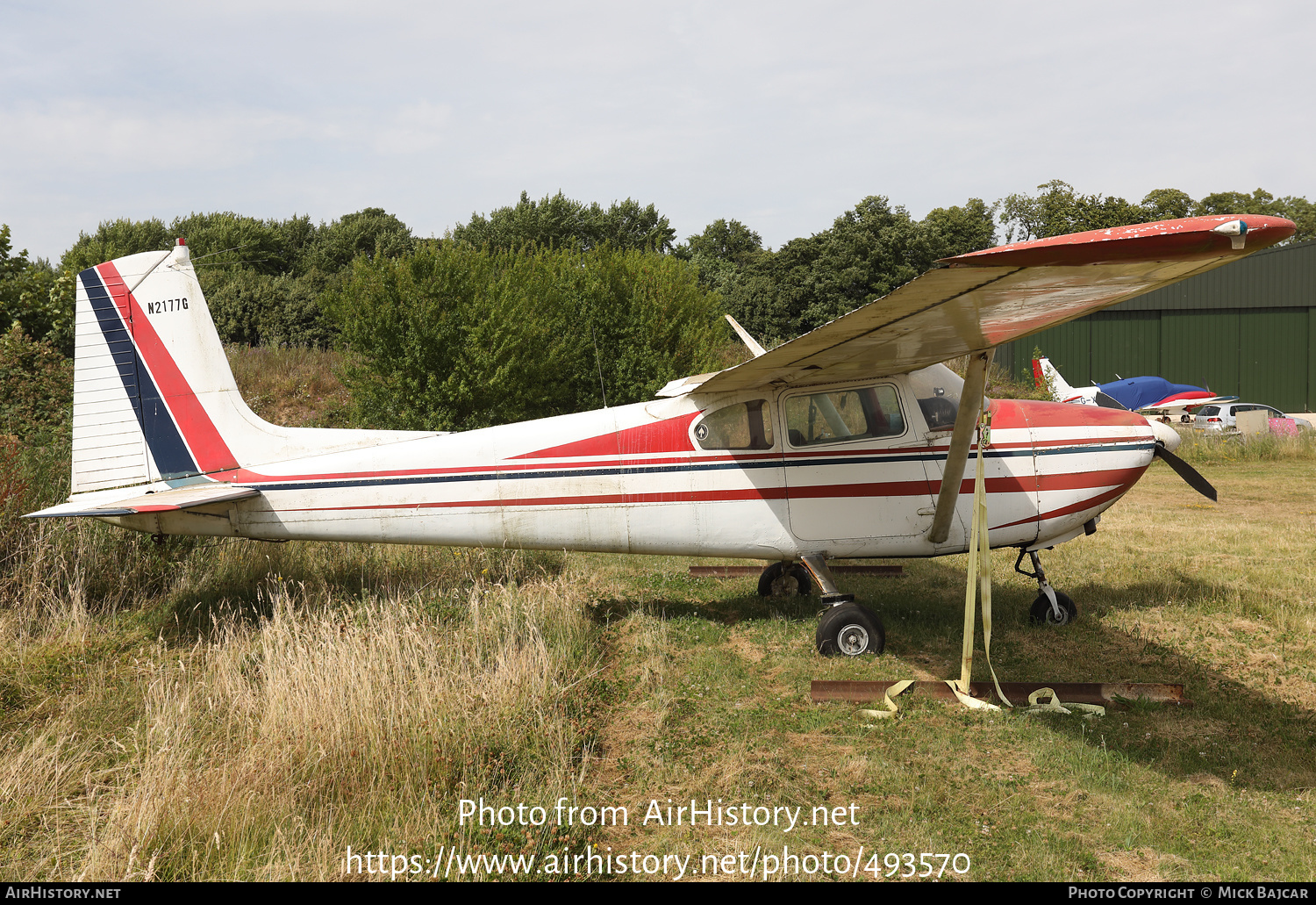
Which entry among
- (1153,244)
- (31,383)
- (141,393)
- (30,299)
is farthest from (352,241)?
(1153,244)

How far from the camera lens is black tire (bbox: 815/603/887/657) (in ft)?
21.2

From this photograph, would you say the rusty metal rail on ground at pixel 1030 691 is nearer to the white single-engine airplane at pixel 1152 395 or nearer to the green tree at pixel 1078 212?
the white single-engine airplane at pixel 1152 395

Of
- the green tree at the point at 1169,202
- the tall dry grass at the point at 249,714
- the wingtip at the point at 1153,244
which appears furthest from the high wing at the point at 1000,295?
the green tree at the point at 1169,202

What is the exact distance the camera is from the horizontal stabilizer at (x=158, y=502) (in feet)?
19.5

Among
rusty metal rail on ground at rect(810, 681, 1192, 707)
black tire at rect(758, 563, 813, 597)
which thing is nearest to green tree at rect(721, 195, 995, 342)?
black tire at rect(758, 563, 813, 597)

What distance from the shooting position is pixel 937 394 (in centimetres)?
686

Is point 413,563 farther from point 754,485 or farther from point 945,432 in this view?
point 945,432

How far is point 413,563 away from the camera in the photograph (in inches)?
361

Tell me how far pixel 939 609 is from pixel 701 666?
9.41 feet

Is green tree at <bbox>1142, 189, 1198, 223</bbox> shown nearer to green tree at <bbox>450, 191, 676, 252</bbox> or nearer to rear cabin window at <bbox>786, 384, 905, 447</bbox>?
green tree at <bbox>450, 191, 676, 252</bbox>

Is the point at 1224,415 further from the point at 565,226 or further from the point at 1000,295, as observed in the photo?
the point at 565,226

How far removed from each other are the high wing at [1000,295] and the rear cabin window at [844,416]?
0.52 ft

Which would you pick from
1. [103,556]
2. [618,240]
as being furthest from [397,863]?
[618,240]

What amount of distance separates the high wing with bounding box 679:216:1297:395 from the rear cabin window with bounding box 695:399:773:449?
198mm
